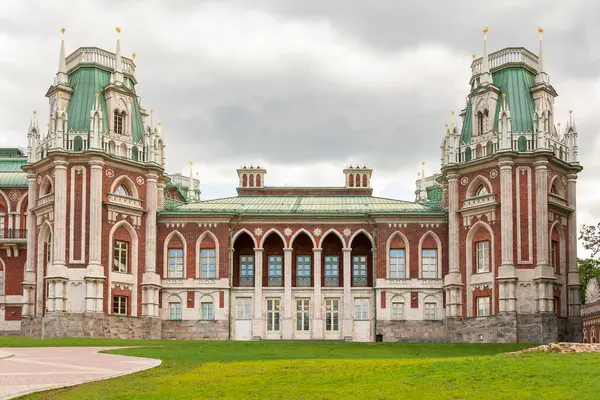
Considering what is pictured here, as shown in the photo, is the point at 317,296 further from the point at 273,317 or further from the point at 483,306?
the point at 483,306

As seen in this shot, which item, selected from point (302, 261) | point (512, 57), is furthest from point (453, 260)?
point (512, 57)

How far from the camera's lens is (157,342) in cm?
5734

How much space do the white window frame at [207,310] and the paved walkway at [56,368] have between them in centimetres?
2256

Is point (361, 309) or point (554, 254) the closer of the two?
point (554, 254)

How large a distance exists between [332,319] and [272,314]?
445cm

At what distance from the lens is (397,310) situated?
67.9 meters

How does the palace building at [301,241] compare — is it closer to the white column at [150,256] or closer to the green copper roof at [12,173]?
the white column at [150,256]

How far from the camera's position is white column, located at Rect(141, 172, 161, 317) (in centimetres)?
6662

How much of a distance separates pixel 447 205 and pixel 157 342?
2425 centimetres

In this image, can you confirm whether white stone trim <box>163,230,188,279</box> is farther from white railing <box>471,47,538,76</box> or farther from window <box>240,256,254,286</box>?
white railing <box>471,47,538,76</box>

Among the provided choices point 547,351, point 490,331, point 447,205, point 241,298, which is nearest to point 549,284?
point 490,331

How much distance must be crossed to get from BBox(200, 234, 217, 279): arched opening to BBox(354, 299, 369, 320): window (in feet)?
35.0

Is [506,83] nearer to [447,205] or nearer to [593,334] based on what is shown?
[447,205]

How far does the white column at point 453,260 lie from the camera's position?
216ft
